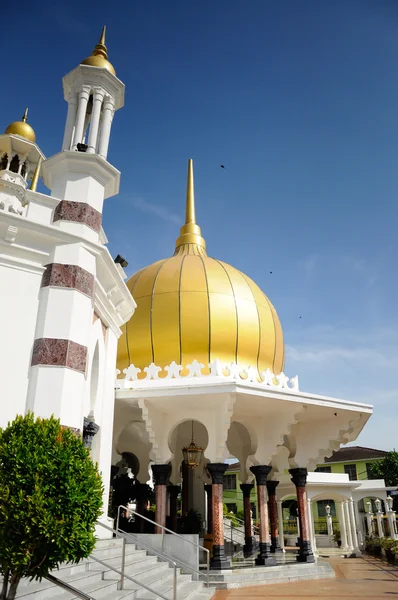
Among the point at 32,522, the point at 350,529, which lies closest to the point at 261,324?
the point at 32,522

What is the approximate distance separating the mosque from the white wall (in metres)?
0.02

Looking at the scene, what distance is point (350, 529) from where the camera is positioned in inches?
886

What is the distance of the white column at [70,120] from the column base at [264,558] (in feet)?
33.7

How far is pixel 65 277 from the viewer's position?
740cm

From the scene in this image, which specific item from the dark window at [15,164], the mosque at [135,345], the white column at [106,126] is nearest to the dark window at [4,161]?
the mosque at [135,345]

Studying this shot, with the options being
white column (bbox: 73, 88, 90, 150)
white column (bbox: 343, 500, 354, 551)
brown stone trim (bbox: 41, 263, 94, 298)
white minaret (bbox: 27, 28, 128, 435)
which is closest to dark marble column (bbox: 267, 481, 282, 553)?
white column (bbox: 343, 500, 354, 551)

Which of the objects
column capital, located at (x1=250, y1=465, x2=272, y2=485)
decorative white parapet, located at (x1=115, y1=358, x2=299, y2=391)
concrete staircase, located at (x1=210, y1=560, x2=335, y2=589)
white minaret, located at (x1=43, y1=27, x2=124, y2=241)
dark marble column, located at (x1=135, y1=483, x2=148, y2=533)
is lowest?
concrete staircase, located at (x1=210, y1=560, x2=335, y2=589)

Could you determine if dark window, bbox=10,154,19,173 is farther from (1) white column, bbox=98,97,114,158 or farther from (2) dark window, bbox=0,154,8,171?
(1) white column, bbox=98,97,114,158

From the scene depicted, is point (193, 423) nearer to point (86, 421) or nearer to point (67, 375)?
point (86, 421)

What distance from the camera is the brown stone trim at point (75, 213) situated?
7992mm

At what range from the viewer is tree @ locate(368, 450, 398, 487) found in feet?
125

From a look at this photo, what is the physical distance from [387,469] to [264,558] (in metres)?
31.2

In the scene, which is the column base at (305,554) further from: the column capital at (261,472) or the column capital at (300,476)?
the column capital at (261,472)

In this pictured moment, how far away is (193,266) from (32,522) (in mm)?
10621
